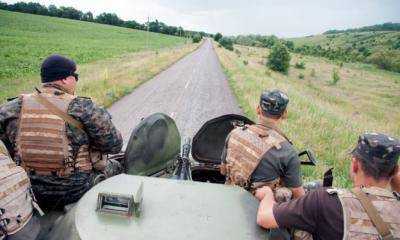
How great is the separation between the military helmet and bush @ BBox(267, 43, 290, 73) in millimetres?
41946

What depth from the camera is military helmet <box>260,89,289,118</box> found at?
11.9ft

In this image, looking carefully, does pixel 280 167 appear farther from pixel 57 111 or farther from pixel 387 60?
pixel 387 60

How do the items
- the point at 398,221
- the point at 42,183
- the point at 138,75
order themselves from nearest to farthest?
the point at 398,221, the point at 42,183, the point at 138,75

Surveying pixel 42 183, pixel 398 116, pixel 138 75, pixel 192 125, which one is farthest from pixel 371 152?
pixel 398 116

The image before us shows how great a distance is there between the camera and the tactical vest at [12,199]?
2.32m

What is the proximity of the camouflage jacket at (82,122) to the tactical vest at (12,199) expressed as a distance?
893 millimetres

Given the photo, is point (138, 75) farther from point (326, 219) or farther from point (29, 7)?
point (29, 7)

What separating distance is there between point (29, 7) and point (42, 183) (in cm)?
11556

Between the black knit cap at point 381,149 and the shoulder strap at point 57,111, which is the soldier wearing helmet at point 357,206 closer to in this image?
the black knit cap at point 381,149

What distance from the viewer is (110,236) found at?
2049 millimetres

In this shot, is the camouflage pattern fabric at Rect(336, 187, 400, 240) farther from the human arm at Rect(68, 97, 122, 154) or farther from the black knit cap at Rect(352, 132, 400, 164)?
the human arm at Rect(68, 97, 122, 154)

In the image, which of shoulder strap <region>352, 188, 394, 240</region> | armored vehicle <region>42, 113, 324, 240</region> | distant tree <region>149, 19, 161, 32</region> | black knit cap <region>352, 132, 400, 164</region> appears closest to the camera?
armored vehicle <region>42, 113, 324, 240</region>

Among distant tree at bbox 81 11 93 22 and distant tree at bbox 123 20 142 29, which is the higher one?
distant tree at bbox 81 11 93 22

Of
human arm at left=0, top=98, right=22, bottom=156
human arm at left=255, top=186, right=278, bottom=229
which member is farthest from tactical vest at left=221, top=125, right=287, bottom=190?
human arm at left=0, top=98, right=22, bottom=156
